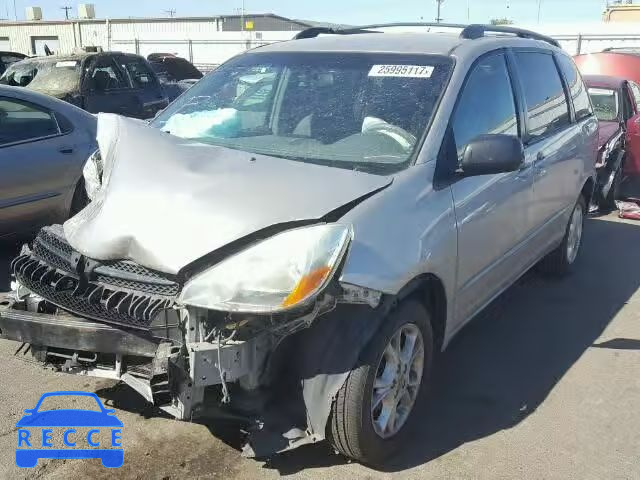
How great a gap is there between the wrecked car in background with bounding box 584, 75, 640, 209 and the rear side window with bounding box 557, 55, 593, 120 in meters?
2.05

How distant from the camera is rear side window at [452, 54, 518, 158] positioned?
11.4ft

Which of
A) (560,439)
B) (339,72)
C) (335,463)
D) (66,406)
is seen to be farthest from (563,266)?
(66,406)

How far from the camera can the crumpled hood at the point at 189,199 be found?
101 inches

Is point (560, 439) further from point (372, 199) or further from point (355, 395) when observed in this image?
point (372, 199)

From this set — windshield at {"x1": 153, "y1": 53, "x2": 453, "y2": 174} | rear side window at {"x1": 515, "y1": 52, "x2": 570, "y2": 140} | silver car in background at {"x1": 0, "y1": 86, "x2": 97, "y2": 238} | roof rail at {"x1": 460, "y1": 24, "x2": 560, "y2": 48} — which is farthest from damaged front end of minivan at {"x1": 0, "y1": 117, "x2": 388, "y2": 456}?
silver car in background at {"x1": 0, "y1": 86, "x2": 97, "y2": 238}

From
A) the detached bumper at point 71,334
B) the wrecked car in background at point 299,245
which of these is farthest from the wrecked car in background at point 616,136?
the detached bumper at point 71,334

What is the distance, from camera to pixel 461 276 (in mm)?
3354

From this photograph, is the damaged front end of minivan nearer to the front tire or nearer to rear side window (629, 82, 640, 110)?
the front tire

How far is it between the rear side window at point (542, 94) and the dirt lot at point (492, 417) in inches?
49.7

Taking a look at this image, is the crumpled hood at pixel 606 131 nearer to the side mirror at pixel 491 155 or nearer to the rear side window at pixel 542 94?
the rear side window at pixel 542 94

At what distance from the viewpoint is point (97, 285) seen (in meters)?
2.79

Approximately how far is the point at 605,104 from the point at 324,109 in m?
6.28

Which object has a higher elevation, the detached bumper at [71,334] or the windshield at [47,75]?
the windshield at [47,75]

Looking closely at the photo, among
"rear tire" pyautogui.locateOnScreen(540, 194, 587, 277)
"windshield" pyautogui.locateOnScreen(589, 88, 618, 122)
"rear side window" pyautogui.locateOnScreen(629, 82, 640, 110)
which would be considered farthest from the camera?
"rear side window" pyautogui.locateOnScreen(629, 82, 640, 110)
